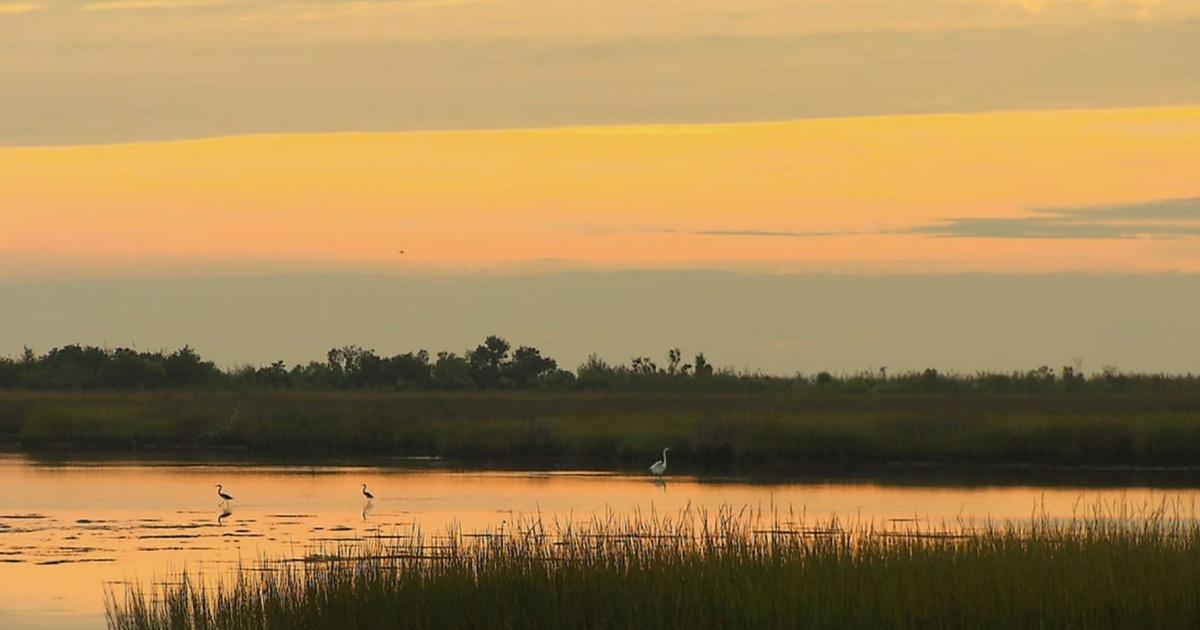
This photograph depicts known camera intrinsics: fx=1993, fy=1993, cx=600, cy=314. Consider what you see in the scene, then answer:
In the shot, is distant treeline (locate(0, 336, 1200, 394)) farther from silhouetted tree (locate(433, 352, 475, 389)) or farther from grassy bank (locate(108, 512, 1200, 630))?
grassy bank (locate(108, 512, 1200, 630))

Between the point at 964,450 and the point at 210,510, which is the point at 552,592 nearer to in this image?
the point at 210,510

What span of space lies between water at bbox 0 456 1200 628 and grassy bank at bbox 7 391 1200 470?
3.10 meters

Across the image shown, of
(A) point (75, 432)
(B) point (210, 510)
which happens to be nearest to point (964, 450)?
(B) point (210, 510)

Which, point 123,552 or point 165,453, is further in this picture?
point 165,453

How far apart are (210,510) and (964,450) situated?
16.4m

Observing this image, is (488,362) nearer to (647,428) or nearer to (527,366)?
(527,366)

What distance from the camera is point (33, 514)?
2544cm

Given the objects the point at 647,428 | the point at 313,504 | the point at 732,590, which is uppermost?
the point at 647,428

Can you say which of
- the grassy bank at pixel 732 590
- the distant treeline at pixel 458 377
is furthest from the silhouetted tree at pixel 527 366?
the grassy bank at pixel 732 590

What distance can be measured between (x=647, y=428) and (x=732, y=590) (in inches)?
1083

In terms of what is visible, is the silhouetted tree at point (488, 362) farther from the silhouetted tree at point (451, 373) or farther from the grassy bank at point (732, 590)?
the grassy bank at point (732, 590)

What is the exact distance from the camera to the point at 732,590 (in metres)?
13.9

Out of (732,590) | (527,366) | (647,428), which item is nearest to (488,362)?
(527,366)

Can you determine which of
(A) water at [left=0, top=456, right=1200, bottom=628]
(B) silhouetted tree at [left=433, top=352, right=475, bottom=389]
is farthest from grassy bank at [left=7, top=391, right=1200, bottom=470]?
(B) silhouetted tree at [left=433, top=352, right=475, bottom=389]
